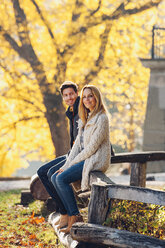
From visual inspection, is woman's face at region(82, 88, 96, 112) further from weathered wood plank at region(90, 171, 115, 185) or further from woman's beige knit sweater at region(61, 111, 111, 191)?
weathered wood plank at region(90, 171, 115, 185)

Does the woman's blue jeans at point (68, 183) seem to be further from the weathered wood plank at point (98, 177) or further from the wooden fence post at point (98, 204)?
the wooden fence post at point (98, 204)

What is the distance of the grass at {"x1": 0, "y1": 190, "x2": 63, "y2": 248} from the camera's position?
549cm

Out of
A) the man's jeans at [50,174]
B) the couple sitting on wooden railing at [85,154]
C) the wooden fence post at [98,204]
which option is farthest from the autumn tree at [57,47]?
the wooden fence post at [98,204]

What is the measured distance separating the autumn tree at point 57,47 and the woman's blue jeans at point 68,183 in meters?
7.56

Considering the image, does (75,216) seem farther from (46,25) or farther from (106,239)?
(46,25)

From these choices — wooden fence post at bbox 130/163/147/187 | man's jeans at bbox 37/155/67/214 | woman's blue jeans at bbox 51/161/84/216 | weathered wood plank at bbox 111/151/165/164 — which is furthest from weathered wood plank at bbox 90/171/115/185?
wooden fence post at bbox 130/163/147/187

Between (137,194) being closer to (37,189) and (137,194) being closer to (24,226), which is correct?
(24,226)

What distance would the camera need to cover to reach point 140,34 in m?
13.4

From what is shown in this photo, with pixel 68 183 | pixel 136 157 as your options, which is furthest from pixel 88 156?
pixel 136 157

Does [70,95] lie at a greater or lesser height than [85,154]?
greater

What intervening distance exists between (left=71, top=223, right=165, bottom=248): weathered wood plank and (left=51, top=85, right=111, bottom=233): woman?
824 mm

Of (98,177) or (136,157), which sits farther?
(136,157)

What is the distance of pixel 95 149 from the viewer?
4512 mm

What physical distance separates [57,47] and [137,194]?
918 centimetres
